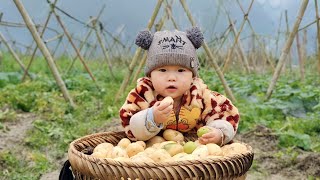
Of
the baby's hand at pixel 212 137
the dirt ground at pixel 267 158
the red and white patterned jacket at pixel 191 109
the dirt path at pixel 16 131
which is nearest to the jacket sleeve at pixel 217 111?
the red and white patterned jacket at pixel 191 109

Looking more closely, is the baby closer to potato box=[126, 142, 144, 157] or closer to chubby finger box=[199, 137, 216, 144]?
chubby finger box=[199, 137, 216, 144]

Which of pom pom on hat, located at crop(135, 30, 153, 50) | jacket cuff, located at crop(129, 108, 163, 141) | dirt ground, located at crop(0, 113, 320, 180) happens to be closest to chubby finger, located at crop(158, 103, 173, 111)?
jacket cuff, located at crop(129, 108, 163, 141)

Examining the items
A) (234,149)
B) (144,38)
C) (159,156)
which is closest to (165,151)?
(159,156)

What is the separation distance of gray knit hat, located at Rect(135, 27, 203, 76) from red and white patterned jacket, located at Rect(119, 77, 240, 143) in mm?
90

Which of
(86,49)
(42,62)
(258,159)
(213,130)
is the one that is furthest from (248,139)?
(86,49)

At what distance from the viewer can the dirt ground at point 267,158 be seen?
3115 mm

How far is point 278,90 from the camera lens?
5.89m

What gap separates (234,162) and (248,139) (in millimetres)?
2281

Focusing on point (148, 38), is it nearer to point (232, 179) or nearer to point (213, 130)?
point (213, 130)

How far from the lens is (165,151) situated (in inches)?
73.2

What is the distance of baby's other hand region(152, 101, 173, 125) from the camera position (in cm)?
191

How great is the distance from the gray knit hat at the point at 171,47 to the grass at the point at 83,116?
1311 millimetres

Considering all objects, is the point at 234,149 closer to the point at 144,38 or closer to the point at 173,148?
the point at 173,148

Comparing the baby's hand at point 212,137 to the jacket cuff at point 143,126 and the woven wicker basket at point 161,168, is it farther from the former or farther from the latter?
the woven wicker basket at point 161,168
